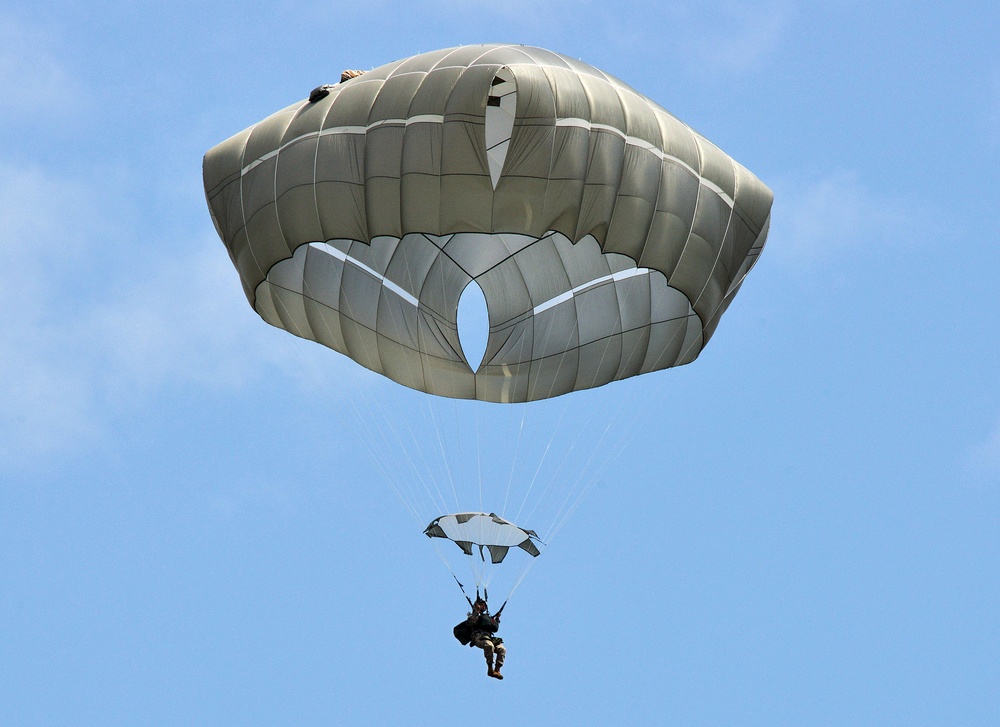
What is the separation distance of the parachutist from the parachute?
0.75 meters

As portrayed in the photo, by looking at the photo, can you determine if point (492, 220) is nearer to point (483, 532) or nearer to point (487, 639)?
point (483, 532)

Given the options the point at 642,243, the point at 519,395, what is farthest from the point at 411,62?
the point at 519,395

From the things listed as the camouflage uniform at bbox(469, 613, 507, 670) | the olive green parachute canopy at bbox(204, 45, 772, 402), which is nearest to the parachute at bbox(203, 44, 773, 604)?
the olive green parachute canopy at bbox(204, 45, 772, 402)

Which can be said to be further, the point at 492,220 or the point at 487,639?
the point at 487,639

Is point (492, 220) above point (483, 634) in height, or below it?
above

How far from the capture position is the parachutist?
19594 mm

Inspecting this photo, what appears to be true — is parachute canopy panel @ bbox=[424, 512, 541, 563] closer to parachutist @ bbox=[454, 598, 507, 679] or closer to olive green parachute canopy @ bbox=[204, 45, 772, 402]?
parachutist @ bbox=[454, 598, 507, 679]

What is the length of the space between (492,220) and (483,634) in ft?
15.6

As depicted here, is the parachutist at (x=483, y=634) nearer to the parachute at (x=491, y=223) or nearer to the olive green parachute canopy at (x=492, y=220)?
the parachute at (x=491, y=223)

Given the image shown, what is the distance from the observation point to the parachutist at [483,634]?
771 inches

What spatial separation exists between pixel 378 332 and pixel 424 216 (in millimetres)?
2921

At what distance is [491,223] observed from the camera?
60.5 ft

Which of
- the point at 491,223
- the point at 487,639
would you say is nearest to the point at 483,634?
the point at 487,639

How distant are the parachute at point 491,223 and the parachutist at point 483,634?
0.75 m
